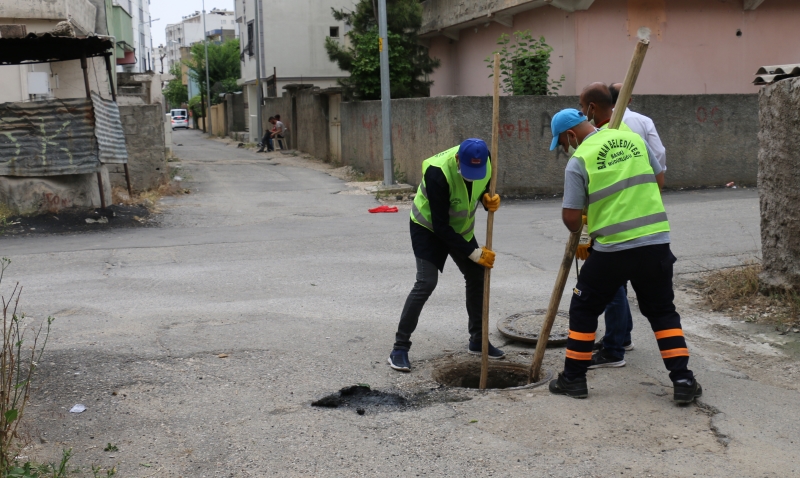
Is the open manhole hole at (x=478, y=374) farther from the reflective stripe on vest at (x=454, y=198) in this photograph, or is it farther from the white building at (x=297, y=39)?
the white building at (x=297, y=39)

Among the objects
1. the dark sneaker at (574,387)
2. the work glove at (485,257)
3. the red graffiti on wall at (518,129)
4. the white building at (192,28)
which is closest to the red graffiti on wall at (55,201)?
the red graffiti on wall at (518,129)

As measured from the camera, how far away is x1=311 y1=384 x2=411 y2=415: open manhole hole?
4652 millimetres

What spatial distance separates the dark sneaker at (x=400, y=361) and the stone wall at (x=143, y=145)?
37.9ft

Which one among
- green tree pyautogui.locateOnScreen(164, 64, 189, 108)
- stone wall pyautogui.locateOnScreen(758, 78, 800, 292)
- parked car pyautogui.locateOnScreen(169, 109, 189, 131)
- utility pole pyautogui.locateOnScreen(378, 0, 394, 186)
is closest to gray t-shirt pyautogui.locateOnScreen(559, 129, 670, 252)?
stone wall pyautogui.locateOnScreen(758, 78, 800, 292)

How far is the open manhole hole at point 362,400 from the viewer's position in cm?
465

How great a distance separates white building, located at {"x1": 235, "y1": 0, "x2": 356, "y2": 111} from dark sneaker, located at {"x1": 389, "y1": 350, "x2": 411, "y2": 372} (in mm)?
32249

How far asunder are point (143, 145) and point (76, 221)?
4.23 meters

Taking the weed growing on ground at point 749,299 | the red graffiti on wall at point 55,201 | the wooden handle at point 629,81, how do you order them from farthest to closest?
1. the red graffiti on wall at point 55,201
2. the weed growing on ground at point 749,299
3. the wooden handle at point 629,81

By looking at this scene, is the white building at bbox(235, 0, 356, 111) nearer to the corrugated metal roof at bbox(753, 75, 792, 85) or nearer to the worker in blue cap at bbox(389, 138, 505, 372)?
the corrugated metal roof at bbox(753, 75, 792, 85)

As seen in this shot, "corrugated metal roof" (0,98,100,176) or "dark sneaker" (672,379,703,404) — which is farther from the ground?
"corrugated metal roof" (0,98,100,176)

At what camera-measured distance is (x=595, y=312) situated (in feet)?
15.1

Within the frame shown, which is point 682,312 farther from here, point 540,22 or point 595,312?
point 540,22

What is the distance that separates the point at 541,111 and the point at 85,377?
10424 mm

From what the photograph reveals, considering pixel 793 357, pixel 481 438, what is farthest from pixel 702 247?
pixel 481 438
